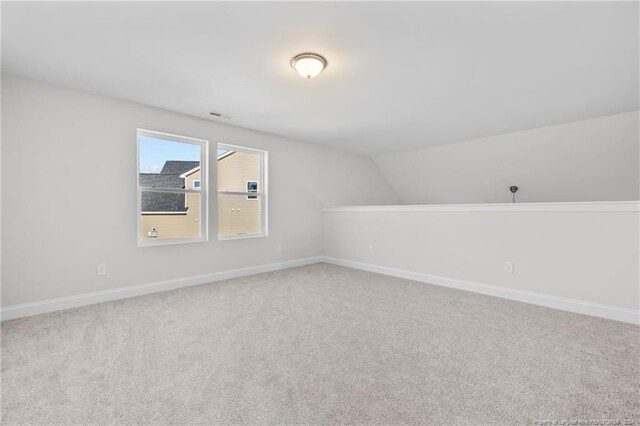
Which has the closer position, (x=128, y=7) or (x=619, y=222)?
(x=128, y=7)

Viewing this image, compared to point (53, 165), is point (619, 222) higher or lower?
lower

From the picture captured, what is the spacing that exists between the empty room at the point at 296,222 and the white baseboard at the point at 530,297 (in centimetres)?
2

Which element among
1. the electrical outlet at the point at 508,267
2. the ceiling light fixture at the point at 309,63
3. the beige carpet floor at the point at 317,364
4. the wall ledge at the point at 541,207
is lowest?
the beige carpet floor at the point at 317,364

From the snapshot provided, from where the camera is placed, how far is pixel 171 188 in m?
3.80

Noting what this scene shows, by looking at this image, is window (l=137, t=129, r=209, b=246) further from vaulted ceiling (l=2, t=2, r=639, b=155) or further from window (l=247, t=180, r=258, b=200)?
window (l=247, t=180, r=258, b=200)

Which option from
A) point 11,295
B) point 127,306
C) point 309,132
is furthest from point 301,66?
point 11,295

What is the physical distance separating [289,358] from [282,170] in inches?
137

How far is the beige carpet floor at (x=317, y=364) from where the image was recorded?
1.47 meters

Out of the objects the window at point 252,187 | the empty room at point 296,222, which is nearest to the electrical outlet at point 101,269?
the empty room at point 296,222

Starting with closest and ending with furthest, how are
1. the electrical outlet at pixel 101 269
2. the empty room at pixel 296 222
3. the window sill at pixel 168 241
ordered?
the empty room at pixel 296 222 < the electrical outlet at pixel 101 269 < the window sill at pixel 168 241

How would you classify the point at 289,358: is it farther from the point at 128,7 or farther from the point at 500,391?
the point at 128,7

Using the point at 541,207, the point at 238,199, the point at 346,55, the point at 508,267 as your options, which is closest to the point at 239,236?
the point at 238,199

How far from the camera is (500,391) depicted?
1622 mm

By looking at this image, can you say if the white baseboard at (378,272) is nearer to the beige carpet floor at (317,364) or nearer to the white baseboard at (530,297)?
the white baseboard at (530,297)
